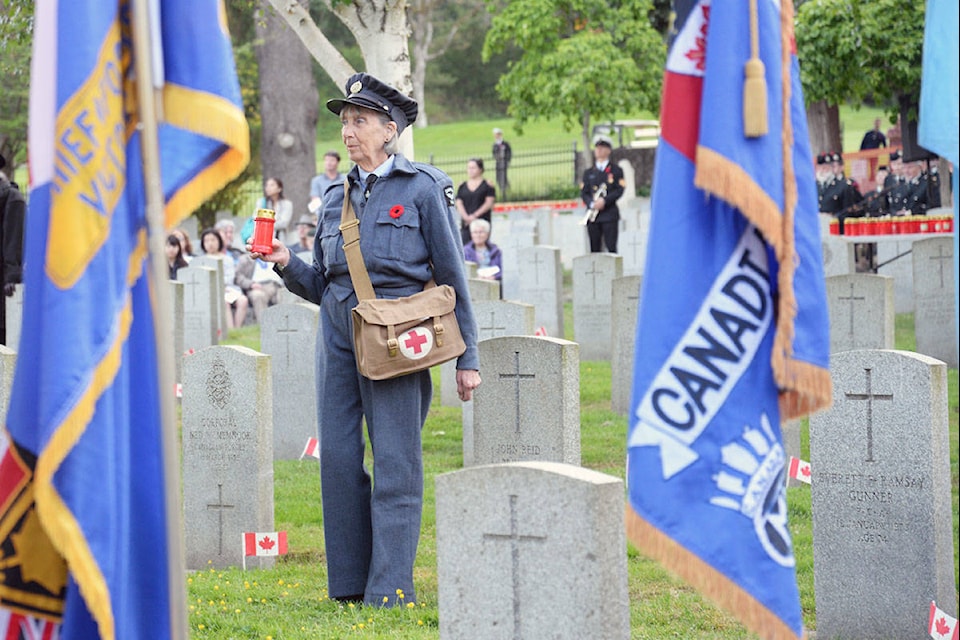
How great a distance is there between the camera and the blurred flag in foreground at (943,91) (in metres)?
3.91

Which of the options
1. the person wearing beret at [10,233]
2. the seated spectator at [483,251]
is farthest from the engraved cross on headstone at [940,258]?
the person wearing beret at [10,233]

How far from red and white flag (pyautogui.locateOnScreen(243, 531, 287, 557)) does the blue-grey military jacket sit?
1.53 m

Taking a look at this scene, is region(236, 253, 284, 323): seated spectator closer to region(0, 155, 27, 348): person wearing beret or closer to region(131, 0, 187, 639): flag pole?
region(0, 155, 27, 348): person wearing beret

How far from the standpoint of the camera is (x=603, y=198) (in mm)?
20703

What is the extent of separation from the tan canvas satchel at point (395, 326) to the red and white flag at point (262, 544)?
1490mm

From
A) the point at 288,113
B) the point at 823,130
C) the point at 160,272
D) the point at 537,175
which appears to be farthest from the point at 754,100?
the point at 537,175

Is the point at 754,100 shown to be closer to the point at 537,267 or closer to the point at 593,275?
the point at 593,275

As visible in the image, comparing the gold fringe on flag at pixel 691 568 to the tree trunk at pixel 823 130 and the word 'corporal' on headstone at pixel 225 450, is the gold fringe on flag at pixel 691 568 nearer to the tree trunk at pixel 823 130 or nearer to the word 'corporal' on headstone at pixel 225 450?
the word 'corporal' on headstone at pixel 225 450

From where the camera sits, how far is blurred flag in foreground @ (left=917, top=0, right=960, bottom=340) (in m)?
3.91

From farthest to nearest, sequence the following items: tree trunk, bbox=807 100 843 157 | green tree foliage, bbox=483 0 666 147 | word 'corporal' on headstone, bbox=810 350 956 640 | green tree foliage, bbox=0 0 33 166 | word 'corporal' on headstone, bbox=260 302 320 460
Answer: green tree foliage, bbox=483 0 666 147 → tree trunk, bbox=807 100 843 157 → green tree foliage, bbox=0 0 33 166 → word 'corporal' on headstone, bbox=260 302 320 460 → word 'corporal' on headstone, bbox=810 350 956 640

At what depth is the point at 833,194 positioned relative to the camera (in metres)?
22.6

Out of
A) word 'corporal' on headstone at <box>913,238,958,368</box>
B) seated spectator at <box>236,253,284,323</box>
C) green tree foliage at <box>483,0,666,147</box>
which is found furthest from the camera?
green tree foliage at <box>483,0,666,147</box>

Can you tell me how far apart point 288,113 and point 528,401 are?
1934 centimetres

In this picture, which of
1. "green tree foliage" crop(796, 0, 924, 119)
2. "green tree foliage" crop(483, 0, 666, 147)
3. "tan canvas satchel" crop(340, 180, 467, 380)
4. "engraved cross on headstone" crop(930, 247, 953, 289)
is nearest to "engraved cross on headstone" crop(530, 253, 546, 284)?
"green tree foliage" crop(796, 0, 924, 119)
